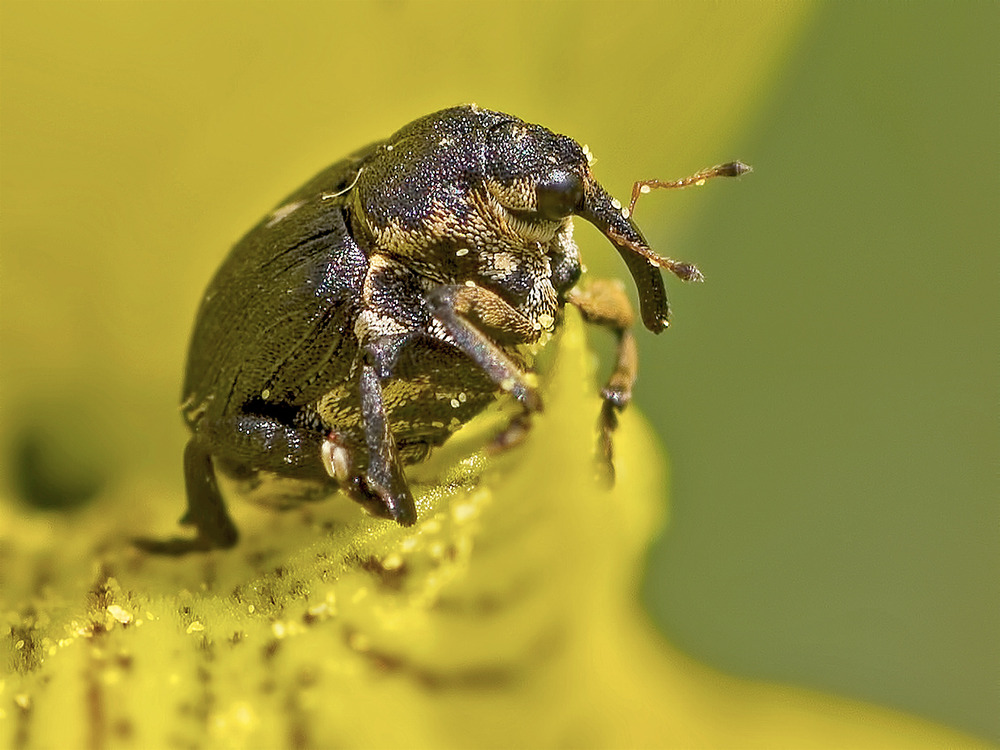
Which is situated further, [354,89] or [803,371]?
[354,89]

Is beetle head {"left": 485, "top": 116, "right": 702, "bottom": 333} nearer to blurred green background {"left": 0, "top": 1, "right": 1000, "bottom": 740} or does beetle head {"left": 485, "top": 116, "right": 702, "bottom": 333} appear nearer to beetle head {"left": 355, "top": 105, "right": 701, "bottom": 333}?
beetle head {"left": 355, "top": 105, "right": 701, "bottom": 333}

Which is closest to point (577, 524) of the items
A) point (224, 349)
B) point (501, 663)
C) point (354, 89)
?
point (501, 663)

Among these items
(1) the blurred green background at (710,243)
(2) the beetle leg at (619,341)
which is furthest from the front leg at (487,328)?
(1) the blurred green background at (710,243)

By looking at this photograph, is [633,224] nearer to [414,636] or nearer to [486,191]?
[486,191]

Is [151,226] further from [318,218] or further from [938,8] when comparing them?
[938,8]

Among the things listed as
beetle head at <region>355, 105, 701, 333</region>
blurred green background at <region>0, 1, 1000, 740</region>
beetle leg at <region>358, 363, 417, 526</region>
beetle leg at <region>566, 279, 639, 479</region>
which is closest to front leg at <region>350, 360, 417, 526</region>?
beetle leg at <region>358, 363, 417, 526</region>

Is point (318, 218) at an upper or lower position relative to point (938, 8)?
lower

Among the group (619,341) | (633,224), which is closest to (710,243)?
(619,341)
